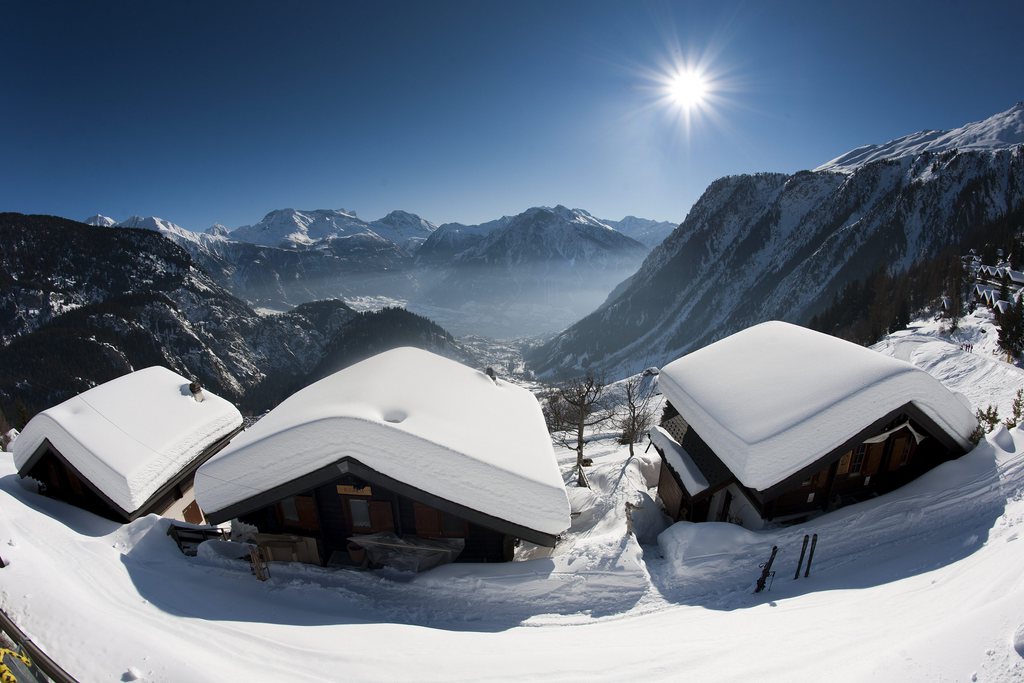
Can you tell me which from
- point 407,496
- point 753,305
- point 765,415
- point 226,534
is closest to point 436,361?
point 407,496

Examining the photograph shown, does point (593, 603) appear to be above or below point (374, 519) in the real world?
below

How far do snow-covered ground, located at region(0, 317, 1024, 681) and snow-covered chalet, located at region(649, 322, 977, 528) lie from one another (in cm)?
124

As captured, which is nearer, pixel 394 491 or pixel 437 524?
pixel 394 491

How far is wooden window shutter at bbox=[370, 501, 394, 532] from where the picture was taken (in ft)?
53.6

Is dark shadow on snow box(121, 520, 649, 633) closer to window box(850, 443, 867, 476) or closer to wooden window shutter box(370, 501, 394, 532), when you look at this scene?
wooden window shutter box(370, 501, 394, 532)

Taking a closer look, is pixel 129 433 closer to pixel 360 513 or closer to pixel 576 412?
pixel 360 513

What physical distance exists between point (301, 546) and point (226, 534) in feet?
12.9

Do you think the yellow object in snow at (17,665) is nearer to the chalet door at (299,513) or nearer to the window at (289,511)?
the chalet door at (299,513)

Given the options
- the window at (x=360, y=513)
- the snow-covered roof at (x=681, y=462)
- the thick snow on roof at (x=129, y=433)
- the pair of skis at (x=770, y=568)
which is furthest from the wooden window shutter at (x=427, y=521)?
the thick snow on roof at (x=129, y=433)

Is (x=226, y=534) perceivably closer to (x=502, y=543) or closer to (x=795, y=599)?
(x=502, y=543)

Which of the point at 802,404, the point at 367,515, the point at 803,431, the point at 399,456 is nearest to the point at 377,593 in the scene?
the point at 367,515

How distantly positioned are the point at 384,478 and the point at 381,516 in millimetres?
2458

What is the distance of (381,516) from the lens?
16438 millimetres

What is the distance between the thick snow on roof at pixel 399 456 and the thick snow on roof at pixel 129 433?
8.33 metres
